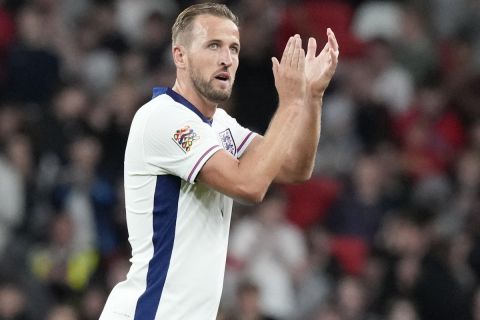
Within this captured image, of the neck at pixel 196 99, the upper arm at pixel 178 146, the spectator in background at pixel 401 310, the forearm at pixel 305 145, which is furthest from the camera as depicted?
the spectator in background at pixel 401 310

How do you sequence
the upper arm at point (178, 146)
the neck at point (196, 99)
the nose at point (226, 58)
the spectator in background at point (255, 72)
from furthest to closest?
the spectator in background at point (255, 72) → the neck at point (196, 99) → the nose at point (226, 58) → the upper arm at point (178, 146)

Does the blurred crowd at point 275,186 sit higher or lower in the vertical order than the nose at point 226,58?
lower

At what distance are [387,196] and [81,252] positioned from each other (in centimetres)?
275

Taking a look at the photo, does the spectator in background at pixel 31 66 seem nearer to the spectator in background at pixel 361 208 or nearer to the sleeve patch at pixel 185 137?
the spectator in background at pixel 361 208

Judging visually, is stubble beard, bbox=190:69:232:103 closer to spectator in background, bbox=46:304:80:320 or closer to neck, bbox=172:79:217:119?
neck, bbox=172:79:217:119

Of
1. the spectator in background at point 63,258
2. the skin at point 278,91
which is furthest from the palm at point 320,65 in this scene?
the spectator in background at point 63,258

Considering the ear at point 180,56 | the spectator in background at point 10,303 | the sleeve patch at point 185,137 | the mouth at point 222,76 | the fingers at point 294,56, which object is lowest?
the spectator in background at point 10,303

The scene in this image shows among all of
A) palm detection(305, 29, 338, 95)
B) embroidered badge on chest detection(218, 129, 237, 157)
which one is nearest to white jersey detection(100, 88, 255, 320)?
embroidered badge on chest detection(218, 129, 237, 157)

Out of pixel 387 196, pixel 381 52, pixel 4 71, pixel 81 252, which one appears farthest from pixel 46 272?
pixel 381 52

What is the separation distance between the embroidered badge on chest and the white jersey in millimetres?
235

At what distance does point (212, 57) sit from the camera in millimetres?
4941

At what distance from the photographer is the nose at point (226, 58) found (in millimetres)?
4918

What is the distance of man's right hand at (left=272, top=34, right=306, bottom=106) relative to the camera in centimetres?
480

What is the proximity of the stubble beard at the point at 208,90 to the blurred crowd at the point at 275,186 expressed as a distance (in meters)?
3.77
